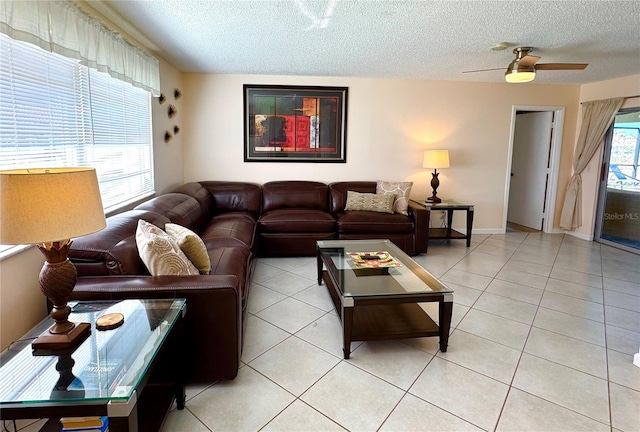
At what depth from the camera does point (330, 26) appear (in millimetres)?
2979

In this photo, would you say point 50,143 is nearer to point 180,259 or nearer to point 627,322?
point 180,259

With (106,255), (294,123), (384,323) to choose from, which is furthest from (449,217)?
(106,255)

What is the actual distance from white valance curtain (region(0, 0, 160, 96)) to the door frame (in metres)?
4.97

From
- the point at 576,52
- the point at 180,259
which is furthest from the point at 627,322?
the point at 180,259

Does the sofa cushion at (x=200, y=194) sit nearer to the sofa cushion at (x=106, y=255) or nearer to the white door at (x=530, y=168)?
the sofa cushion at (x=106, y=255)

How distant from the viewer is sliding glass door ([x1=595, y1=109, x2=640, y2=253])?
4.75 metres

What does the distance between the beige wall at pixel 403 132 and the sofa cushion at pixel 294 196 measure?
29cm

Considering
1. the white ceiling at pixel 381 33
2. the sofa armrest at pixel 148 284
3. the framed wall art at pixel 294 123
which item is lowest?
the sofa armrest at pixel 148 284

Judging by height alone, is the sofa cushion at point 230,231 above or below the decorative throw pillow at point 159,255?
below

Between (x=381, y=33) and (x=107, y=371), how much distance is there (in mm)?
3098

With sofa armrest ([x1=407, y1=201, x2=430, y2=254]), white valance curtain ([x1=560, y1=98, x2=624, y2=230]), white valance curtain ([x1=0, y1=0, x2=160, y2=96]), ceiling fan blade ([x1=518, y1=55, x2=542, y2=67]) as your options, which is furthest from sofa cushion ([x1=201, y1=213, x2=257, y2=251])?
white valance curtain ([x1=560, y1=98, x2=624, y2=230])

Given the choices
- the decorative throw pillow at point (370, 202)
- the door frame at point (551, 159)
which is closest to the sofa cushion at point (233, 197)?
the decorative throw pillow at point (370, 202)

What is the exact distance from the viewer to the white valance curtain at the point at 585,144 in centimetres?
498

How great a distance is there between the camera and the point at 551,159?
559 centimetres
